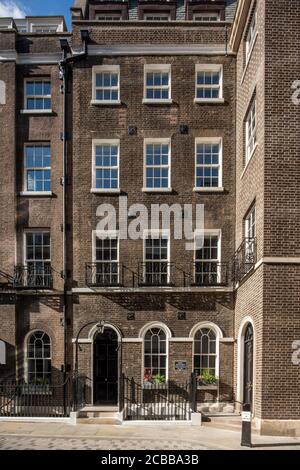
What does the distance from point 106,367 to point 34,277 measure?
12.9 ft

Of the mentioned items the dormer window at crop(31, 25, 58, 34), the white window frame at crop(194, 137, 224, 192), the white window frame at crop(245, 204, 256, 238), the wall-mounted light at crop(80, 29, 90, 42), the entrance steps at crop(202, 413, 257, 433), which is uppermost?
the dormer window at crop(31, 25, 58, 34)

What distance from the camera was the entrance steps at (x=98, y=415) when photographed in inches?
711

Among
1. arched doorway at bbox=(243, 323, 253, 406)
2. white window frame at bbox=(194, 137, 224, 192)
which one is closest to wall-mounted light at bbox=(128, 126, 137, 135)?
white window frame at bbox=(194, 137, 224, 192)

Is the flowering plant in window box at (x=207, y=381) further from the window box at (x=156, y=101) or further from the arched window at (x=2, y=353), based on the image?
the window box at (x=156, y=101)

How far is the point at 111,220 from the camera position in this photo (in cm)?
2047

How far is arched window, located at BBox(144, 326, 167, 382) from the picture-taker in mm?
19922

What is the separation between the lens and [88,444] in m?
14.3

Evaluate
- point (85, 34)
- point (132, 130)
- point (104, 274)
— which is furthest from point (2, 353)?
point (85, 34)

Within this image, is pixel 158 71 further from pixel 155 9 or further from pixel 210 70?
pixel 155 9

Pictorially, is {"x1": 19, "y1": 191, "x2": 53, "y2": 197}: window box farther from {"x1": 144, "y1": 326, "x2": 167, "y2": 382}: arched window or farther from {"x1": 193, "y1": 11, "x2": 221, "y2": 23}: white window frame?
{"x1": 193, "y1": 11, "x2": 221, "y2": 23}: white window frame

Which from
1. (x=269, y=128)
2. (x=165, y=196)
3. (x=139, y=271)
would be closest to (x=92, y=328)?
(x=139, y=271)

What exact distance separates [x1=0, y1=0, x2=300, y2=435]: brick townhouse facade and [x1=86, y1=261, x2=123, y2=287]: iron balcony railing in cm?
4

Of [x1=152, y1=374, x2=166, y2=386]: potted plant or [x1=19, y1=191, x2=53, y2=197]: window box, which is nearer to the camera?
[x1=152, y1=374, x2=166, y2=386]: potted plant
